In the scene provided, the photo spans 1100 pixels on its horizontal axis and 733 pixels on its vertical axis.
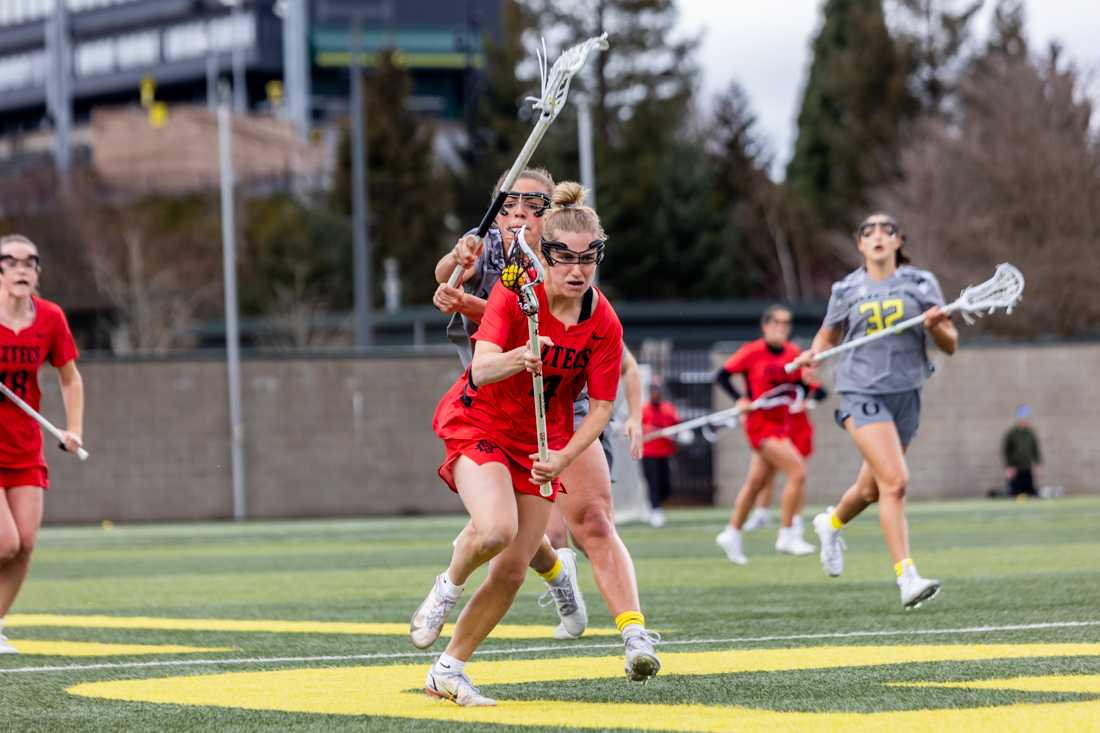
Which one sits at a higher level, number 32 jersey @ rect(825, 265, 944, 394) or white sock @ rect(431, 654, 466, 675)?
number 32 jersey @ rect(825, 265, 944, 394)

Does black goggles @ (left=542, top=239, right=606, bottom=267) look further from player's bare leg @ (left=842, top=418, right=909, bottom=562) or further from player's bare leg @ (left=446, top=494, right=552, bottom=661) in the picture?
player's bare leg @ (left=842, top=418, right=909, bottom=562)

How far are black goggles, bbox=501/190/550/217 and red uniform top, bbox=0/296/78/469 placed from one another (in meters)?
2.83

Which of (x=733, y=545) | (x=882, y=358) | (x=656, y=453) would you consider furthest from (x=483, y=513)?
(x=656, y=453)

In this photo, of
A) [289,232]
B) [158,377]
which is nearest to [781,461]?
[158,377]

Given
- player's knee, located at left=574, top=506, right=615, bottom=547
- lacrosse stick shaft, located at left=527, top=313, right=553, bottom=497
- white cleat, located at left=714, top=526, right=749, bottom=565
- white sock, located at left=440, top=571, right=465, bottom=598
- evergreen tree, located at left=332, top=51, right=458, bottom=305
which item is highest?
evergreen tree, located at left=332, top=51, right=458, bottom=305

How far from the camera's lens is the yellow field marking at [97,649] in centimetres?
970

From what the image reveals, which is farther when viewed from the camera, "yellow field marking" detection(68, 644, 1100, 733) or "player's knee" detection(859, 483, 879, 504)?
"player's knee" detection(859, 483, 879, 504)

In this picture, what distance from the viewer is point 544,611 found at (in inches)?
470

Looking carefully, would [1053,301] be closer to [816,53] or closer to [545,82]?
[816,53]

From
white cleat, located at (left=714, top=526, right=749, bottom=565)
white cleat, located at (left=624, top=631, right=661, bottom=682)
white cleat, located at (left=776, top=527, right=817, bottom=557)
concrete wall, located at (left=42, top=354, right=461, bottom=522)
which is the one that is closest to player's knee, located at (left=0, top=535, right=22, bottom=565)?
white cleat, located at (left=624, top=631, right=661, bottom=682)

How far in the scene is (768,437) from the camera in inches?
688

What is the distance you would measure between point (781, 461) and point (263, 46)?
76.5m

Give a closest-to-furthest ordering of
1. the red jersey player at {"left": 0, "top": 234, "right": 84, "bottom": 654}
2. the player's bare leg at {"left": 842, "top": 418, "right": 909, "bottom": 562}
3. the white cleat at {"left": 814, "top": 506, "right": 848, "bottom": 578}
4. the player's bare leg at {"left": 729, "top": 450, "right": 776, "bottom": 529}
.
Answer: the red jersey player at {"left": 0, "top": 234, "right": 84, "bottom": 654}, the player's bare leg at {"left": 842, "top": 418, "right": 909, "bottom": 562}, the white cleat at {"left": 814, "top": 506, "right": 848, "bottom": 578}, the player's bare leg at {"left": 729, "top": 450, "right": 776, "bottom": 529}

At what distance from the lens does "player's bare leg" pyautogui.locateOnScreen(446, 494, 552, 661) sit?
7266 millimetres
